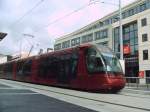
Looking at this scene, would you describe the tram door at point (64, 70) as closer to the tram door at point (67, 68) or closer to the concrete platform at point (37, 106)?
the tram door at point (67, 68)

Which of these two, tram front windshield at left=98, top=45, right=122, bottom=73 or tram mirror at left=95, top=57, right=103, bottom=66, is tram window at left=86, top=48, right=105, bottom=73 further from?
tram front windshield at left=98, top=45, right=122, bottom=73

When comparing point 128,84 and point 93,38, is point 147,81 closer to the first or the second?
point 128,84

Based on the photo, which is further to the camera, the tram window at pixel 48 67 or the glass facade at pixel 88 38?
the glass facade at pixel 88 38

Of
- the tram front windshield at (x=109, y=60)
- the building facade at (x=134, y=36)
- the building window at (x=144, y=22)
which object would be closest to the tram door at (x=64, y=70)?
the tram front windshield at (x=109, y=60)

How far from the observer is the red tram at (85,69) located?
64.3 ft

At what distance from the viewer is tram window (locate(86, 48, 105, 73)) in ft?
64.5

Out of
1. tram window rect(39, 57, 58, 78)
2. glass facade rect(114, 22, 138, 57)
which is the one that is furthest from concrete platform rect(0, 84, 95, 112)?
glass facade rect(114, 22, 138, 57)

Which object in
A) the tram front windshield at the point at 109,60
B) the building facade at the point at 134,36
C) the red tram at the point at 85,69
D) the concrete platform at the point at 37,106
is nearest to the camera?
the concrete platform at the point at 37,106

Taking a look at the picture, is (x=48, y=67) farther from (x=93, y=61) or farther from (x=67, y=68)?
(x=93, y=61)

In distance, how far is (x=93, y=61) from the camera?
789 inches

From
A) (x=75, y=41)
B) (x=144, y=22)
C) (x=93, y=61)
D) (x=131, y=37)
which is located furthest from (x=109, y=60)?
(x=75, y=41)

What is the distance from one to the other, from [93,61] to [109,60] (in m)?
0.98

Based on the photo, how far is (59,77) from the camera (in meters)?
24.7

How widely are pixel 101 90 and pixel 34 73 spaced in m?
13.9
